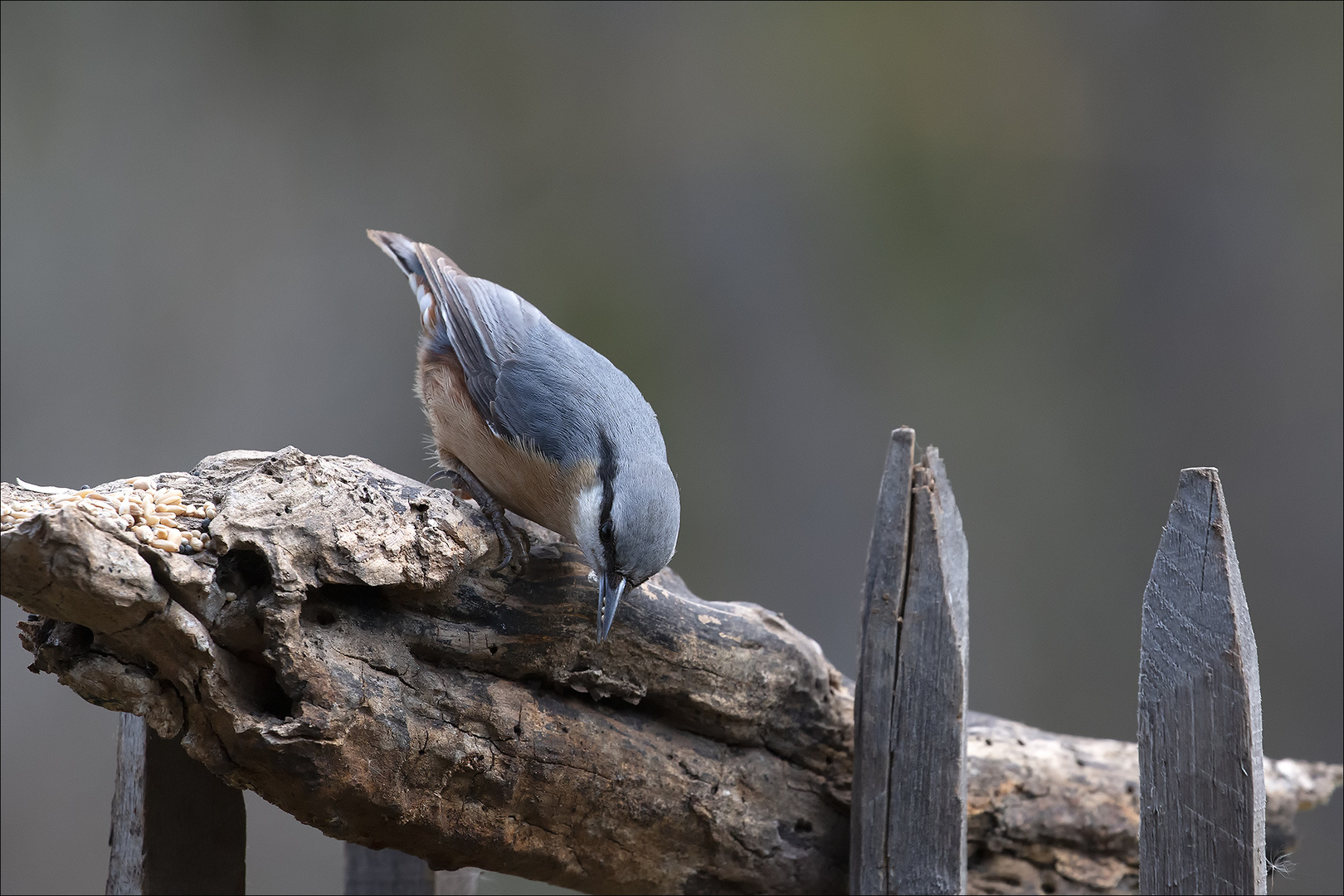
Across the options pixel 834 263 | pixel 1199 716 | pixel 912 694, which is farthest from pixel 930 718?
pixel 834 263

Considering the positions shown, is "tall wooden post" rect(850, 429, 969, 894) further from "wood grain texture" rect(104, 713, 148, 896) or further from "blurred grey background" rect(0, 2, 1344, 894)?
"blurred grey background" rect(0, 2, 1344, 894)

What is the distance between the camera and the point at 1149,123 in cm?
485

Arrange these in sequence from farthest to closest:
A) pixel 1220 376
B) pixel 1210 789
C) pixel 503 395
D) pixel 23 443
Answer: pixel 1220 376, pixel 23 443, pixel 503 395, pixel 1210 789

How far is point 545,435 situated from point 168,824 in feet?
3.25

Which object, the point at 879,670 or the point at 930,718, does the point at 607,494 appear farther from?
the point at 930,718

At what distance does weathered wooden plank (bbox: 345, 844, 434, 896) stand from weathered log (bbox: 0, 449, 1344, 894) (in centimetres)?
59

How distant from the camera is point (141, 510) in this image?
1378 millimetres

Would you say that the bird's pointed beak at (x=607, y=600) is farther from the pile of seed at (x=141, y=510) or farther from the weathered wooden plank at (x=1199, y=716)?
the weathered wooden plank at (x=1199, y=716)

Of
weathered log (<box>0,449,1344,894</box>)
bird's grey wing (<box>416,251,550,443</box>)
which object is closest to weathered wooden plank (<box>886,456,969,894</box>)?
weathered log (<box>0,449,1344,894</box>)

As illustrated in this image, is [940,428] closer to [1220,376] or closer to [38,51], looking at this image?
[1220,376]

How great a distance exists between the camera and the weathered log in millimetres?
1358

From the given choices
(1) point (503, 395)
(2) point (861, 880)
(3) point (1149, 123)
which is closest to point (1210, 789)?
(2) point (861, 880)

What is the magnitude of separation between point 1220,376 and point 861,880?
391cm

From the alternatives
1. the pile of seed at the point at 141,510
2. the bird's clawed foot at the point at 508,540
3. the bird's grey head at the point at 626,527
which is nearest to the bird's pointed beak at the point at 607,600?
the bird's grey head at the point at 626,527
